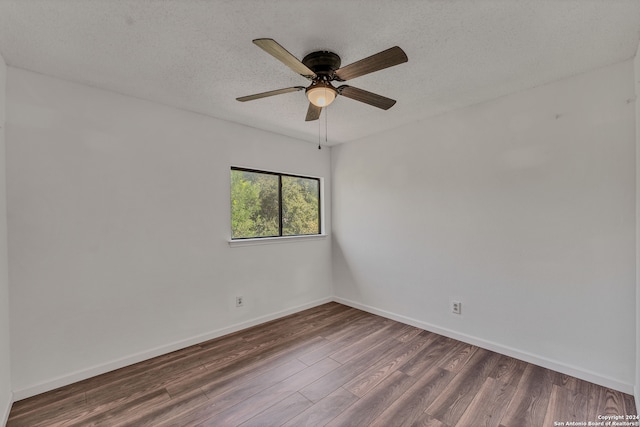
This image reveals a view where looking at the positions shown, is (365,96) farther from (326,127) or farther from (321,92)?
(326,127)

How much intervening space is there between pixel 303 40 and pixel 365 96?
0.52 meters

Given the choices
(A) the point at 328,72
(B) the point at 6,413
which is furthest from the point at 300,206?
(B) the point at 6,413

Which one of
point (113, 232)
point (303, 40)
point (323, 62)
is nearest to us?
point (303, 40)

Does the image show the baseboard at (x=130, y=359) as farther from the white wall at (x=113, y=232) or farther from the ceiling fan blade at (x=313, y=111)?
the ceiling fan blade at (x=313, y=111)

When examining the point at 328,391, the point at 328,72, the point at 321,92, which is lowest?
the point at 328,391

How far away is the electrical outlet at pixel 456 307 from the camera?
2802mm

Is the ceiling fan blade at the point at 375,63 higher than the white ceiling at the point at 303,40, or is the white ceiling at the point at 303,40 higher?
the white ceiling at the point at 303,40

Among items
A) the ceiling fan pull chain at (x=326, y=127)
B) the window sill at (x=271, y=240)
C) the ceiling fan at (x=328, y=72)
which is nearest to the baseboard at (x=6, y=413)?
the window sill at (x=271, y=240)

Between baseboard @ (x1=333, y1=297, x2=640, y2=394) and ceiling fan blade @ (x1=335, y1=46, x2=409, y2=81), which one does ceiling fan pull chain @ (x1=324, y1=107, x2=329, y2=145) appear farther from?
baseboard @ (x1=333, y1=297, x2=640, y2=394)

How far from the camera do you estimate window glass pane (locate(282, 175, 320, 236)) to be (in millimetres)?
3660

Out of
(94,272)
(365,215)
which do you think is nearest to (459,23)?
(365,215)

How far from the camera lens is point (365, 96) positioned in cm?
189

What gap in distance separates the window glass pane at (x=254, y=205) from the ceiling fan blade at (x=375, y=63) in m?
1.88

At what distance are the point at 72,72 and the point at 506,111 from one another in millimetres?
3484
